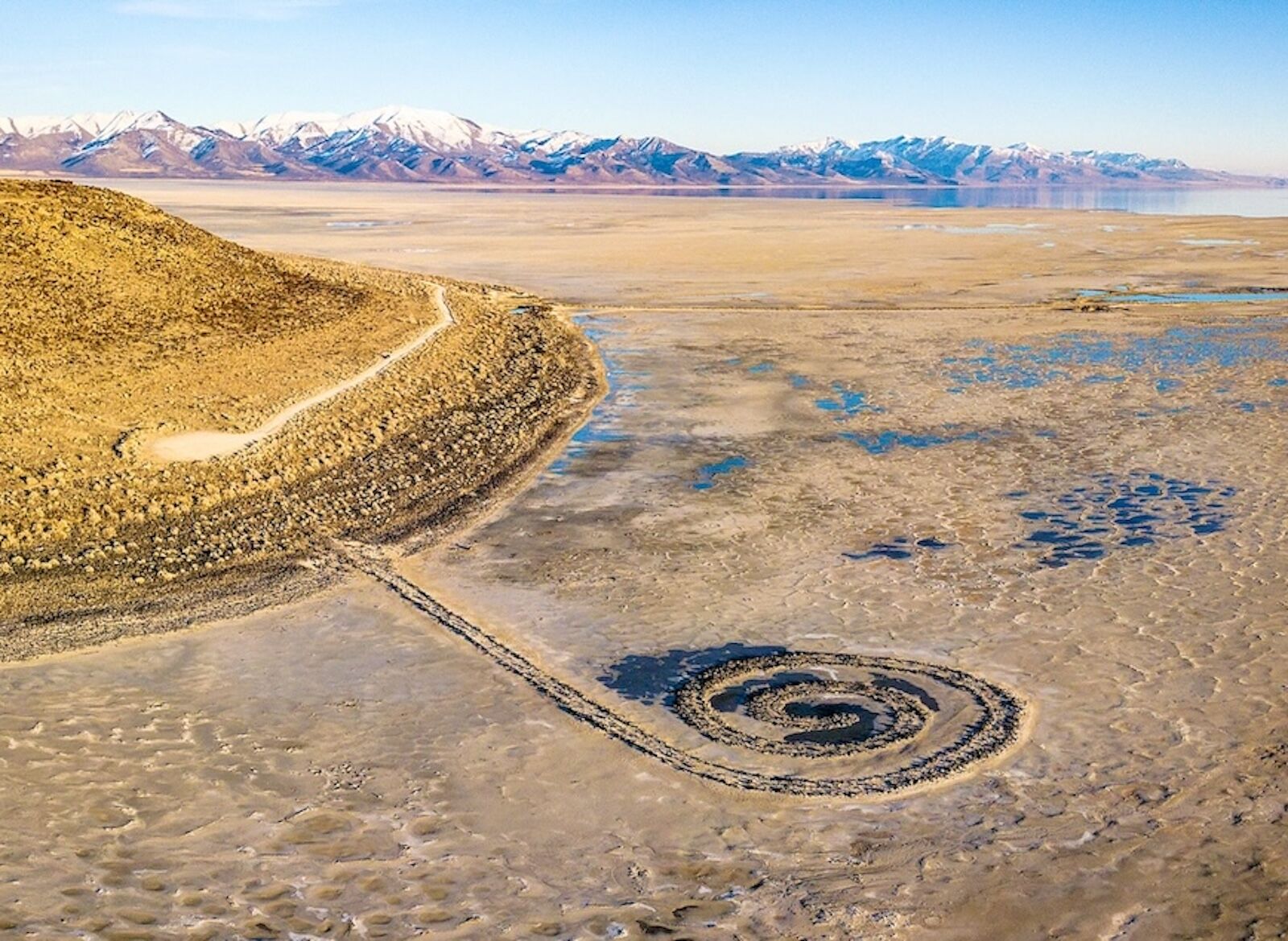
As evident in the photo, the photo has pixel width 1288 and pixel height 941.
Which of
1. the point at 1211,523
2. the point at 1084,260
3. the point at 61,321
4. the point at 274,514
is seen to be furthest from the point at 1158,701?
the point at 1084,260

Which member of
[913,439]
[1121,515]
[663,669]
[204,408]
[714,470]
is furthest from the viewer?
[204,408]

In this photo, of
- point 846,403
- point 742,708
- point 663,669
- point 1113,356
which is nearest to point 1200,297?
point 1113,356

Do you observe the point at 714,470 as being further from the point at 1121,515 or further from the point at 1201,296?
the point at 1201,296

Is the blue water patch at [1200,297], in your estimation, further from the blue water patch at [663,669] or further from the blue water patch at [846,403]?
the blue water patch at [663,669]

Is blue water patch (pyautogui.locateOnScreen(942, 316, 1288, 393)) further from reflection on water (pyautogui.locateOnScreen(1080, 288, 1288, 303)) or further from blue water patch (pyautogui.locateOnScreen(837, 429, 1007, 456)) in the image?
reflection on water (pyautogui.locateOnScreen(1080, 288, 1288, 303))

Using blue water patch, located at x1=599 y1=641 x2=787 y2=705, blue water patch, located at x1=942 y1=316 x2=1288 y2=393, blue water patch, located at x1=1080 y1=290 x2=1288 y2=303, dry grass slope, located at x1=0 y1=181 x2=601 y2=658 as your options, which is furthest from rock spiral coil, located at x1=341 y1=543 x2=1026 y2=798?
blue water patch, located at x1=1080 y1=290 x2=1288 y2=303

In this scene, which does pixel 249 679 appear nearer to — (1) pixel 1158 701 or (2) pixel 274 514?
(2) pixel 274 514

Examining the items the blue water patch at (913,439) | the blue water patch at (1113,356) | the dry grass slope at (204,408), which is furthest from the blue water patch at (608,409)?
the blue water patch at (1113,356)
